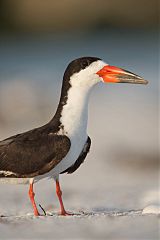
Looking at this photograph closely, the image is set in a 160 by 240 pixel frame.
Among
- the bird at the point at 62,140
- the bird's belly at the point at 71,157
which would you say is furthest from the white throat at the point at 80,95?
the bird's belly at the point at 71,157

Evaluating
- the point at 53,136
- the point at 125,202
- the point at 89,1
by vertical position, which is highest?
the point at 89,1

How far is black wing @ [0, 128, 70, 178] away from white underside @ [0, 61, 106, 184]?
0.08m

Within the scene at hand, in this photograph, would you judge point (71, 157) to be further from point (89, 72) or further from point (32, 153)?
point (89, 72)

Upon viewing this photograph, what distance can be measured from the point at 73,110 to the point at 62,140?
1.36ft

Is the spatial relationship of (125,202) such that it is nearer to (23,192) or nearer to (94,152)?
(23,192)

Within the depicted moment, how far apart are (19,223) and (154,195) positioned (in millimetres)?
3642

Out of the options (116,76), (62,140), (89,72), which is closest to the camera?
(62,140)

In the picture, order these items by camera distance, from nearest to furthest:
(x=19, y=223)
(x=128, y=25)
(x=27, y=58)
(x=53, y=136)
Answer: (x=19, y=223) < (x=53, y=136) < (x=27, y=58) < (x=128, y=25)

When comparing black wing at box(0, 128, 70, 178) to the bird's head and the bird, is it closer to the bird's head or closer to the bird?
the bird

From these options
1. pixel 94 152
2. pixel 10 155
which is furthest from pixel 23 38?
pixel 10 155

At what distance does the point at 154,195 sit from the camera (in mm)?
10914

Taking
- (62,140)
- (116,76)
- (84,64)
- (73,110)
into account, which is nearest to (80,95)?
(73,110)

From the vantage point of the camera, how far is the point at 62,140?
818 centimetres

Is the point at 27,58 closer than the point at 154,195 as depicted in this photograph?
No
